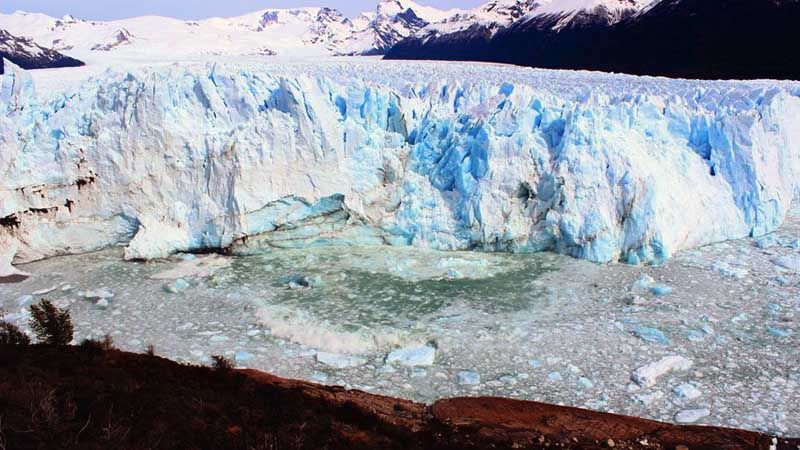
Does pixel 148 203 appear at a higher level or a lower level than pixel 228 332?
higher

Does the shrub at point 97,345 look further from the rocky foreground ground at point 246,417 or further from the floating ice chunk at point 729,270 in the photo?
the floating ice chunk at point 729,270

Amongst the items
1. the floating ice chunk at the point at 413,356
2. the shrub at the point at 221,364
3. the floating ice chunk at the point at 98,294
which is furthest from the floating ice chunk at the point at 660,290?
the floating ice chunk at the point at 98,294

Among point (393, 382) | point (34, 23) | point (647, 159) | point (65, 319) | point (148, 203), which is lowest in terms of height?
point (393, 382)

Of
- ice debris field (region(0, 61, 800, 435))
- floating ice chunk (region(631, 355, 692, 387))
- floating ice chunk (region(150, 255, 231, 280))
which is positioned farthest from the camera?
floating ice chunk (region(150, 255, 231, 280))

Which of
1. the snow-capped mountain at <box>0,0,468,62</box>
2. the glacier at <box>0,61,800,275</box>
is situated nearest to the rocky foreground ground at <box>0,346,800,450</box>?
the glacier at <box>0,61,800,275</box>

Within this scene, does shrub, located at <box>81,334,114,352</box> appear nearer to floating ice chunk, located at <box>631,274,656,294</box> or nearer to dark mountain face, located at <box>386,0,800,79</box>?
floating ice chunk, located at <box>631,274,656,294</box>

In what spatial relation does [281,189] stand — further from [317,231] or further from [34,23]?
[34,23]

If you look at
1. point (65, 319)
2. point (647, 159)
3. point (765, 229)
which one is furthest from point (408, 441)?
point (765, 229)
